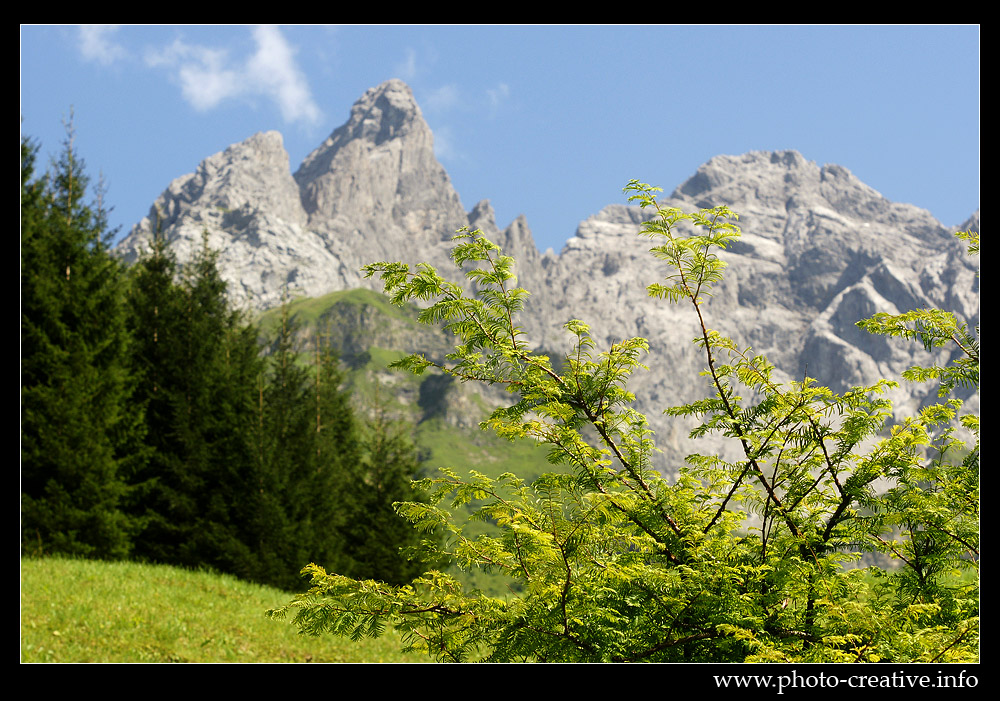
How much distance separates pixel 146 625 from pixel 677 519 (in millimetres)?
9500

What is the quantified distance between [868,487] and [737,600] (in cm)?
122

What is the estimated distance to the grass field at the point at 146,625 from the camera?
8.87 metres

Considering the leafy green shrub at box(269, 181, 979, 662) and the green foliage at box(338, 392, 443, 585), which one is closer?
the leafy green shrub at box(269, 181, 979, 662)

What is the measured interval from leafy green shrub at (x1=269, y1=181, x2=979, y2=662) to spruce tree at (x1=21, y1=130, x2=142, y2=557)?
15.0m

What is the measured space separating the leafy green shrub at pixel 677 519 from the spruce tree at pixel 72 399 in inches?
589

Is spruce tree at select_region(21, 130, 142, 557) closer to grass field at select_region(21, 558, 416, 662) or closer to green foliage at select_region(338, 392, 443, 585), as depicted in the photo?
grass field at select_region(21, 558, 416, 662)

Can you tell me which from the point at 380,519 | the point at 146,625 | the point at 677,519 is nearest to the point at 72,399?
the point at 146,625

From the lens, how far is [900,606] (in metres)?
4.08

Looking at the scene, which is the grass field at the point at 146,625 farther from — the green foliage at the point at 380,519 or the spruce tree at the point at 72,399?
the green foliage at the point at 380,519

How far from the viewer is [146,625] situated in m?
9.91

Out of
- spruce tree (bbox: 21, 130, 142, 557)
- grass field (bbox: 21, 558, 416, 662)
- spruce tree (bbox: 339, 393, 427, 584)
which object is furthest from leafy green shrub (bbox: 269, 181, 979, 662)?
spruce tree (bbox: 339, 393, 427, 584)

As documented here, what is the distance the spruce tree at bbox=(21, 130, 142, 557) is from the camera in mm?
15078

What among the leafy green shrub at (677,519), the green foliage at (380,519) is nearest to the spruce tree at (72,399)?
the green foliage at (380,519)
